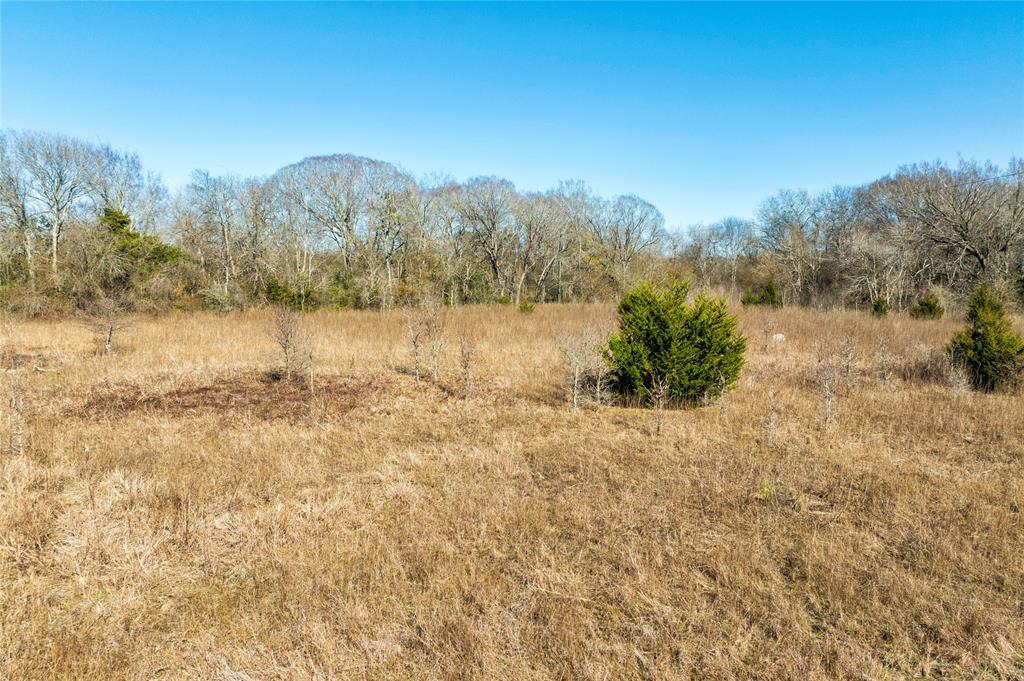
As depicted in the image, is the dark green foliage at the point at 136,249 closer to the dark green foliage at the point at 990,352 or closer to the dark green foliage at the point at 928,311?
the dark green foliage at the point at 990,352

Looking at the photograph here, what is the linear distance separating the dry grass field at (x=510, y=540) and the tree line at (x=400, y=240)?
23.4ft

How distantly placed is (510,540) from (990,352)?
952cm

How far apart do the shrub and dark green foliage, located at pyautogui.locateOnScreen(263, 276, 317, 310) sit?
17128 millimetres

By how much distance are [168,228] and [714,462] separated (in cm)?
3279

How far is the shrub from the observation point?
23.1ft

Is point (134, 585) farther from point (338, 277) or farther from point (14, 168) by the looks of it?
point (14, 168)

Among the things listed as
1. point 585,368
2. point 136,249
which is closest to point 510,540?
point 585,368

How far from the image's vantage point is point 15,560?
323cm

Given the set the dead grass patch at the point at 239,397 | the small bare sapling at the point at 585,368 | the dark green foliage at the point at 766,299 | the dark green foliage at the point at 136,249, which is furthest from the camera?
the dark green foliage at the point at 766,299

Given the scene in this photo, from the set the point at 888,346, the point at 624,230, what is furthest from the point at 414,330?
the point at 624,230

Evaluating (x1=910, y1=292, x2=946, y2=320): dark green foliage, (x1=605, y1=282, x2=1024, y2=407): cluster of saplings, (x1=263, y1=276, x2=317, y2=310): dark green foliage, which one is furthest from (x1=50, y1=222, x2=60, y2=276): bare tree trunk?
(x1=910, y1=292, x2=946, y2=320): dark green foliage

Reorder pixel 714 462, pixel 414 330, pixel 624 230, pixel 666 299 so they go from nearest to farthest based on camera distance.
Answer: pixel 714 462 < pixel 666 299 < pixel 414 330 < pixel 624 230

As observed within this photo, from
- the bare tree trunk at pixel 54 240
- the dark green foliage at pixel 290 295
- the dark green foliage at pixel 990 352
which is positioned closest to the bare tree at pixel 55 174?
the bare tree trunk at pixel 54 240

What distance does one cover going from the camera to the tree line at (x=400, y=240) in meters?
20.3
